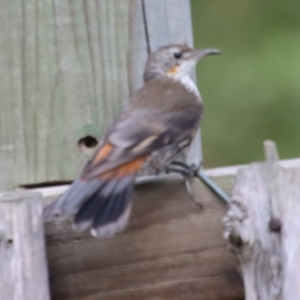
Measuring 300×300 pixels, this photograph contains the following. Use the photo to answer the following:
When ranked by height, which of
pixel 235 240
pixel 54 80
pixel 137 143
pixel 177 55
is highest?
pixel 177 55

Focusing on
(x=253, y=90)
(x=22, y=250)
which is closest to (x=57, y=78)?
(x=22, y=250)

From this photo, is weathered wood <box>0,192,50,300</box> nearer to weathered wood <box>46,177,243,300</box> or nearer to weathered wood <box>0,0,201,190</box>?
weathered wood <box>46,177,243,300</box>

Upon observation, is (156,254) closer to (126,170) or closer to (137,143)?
(126,170)

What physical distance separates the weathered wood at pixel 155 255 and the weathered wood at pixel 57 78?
0.38 metres

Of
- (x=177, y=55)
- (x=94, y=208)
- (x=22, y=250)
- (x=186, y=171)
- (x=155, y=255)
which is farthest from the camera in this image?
(x=177, y=55)

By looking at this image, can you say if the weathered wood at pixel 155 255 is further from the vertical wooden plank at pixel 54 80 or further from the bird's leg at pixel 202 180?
the vertical wooden plank at pixel 54 80

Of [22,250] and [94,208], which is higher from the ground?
[94,208]

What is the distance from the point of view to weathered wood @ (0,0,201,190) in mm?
3375

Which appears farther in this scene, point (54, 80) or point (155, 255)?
point (54, 80)

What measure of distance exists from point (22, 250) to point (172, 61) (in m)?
1.37

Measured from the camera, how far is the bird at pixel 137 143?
2914 mm

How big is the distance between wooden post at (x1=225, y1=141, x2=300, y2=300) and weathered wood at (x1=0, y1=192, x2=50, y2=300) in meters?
0.52

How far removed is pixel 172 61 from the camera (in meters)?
3.95

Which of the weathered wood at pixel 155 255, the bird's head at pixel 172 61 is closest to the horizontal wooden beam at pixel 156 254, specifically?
the weathered wood at pixel 155 255
